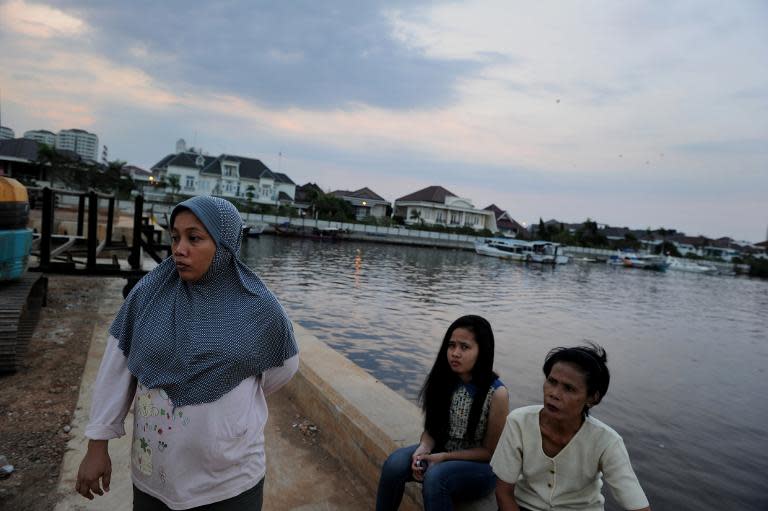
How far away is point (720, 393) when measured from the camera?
10375mm

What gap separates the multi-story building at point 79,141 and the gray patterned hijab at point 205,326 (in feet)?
499

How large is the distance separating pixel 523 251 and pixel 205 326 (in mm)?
55642

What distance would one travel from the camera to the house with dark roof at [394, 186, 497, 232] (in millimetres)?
80250

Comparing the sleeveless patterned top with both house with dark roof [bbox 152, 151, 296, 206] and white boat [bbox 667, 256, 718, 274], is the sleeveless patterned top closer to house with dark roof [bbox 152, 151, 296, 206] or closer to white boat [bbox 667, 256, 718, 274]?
house with dark roof [bbox 152, 151, 296, 206]

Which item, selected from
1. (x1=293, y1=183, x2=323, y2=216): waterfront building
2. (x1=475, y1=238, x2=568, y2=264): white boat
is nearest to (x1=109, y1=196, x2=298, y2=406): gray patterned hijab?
(x1=475, y1=238, x2=568, y2=264): white boat

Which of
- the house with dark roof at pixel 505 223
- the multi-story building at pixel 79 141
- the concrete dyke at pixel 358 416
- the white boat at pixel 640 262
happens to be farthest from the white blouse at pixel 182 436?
the multi-story building at pixel 79 141

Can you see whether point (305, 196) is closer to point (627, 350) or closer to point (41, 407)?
point (627, 350)

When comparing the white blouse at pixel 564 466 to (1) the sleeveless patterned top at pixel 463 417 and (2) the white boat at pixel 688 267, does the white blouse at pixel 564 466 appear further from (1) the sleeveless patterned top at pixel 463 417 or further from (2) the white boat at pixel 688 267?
(2) the white boat at pixel 688 267

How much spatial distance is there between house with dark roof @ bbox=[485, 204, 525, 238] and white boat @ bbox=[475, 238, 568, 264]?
3354cm

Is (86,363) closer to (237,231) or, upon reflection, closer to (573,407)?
(237,231)

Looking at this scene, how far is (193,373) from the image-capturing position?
1.75 m

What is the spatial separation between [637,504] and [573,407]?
0.47 meters

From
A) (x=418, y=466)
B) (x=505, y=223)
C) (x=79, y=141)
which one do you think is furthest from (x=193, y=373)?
(x=79, y=141)

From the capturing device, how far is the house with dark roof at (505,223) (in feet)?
300
